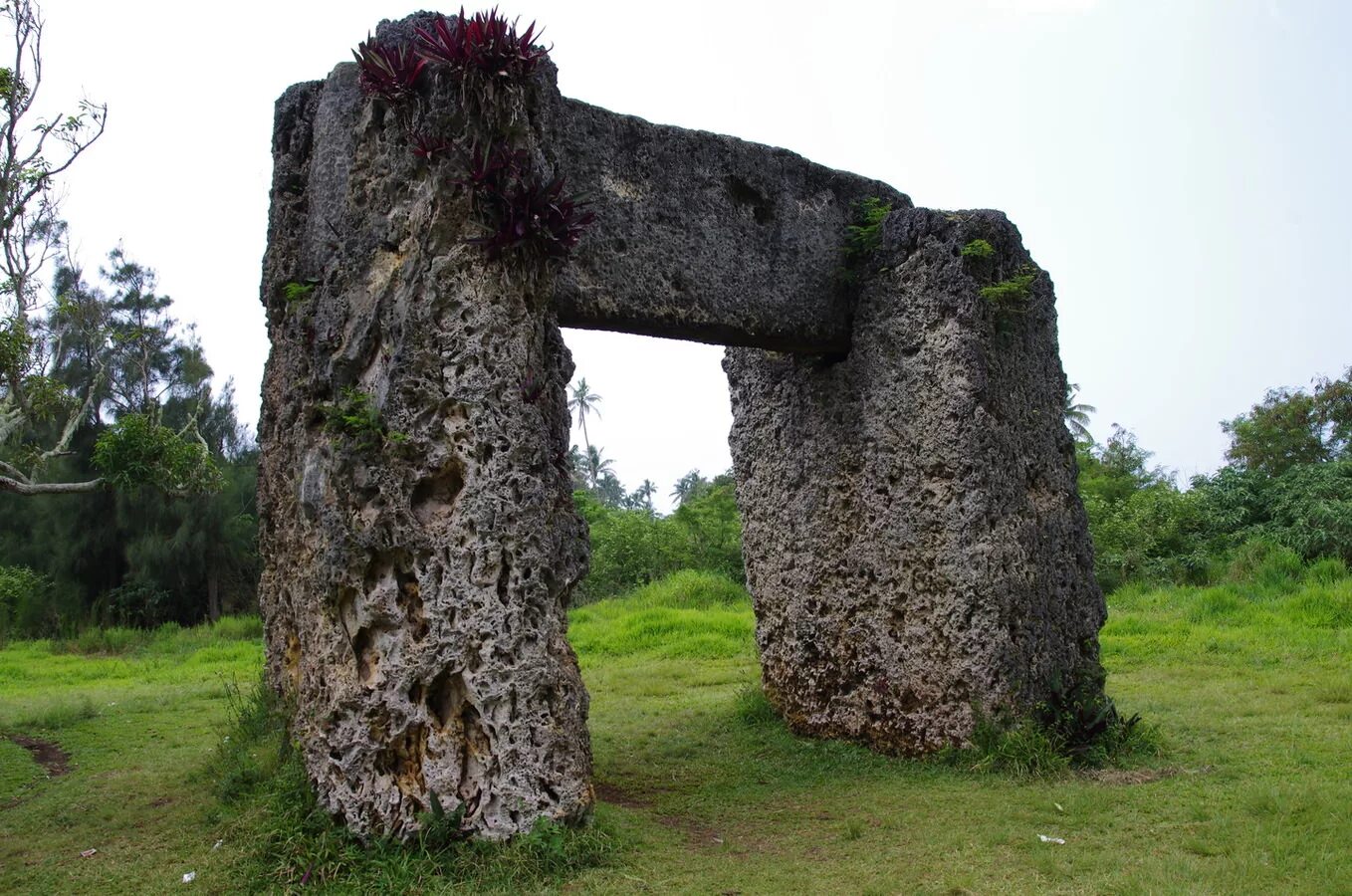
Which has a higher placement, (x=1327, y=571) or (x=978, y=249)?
(x=978, y=249)

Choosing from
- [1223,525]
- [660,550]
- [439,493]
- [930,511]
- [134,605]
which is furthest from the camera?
[134,605]

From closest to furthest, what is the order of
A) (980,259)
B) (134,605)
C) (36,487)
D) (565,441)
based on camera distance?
(565,441), (980,259), (36,487), (134,605)

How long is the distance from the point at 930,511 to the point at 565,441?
238 centimetres

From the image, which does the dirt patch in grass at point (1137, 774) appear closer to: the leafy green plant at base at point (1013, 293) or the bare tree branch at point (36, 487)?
the leafy green plant at base at point (1013, 293)

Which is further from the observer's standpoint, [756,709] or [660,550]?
[660,550]

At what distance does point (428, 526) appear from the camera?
436cm

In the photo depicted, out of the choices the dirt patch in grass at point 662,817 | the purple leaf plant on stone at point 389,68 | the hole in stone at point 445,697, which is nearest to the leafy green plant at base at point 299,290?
the purple leaf plant on stone at point 389,68

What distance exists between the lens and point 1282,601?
10.2 metres

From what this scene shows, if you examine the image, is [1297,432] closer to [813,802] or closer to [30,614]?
[813,802]

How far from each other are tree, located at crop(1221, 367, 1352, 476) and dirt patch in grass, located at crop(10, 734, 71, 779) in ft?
52.5

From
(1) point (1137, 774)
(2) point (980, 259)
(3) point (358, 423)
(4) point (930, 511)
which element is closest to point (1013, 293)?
(2) point (980, 259)

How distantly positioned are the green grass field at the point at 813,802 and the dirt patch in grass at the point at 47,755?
0.07m

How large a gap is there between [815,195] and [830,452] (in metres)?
1.52

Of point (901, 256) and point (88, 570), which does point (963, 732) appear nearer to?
point (901, 256)
